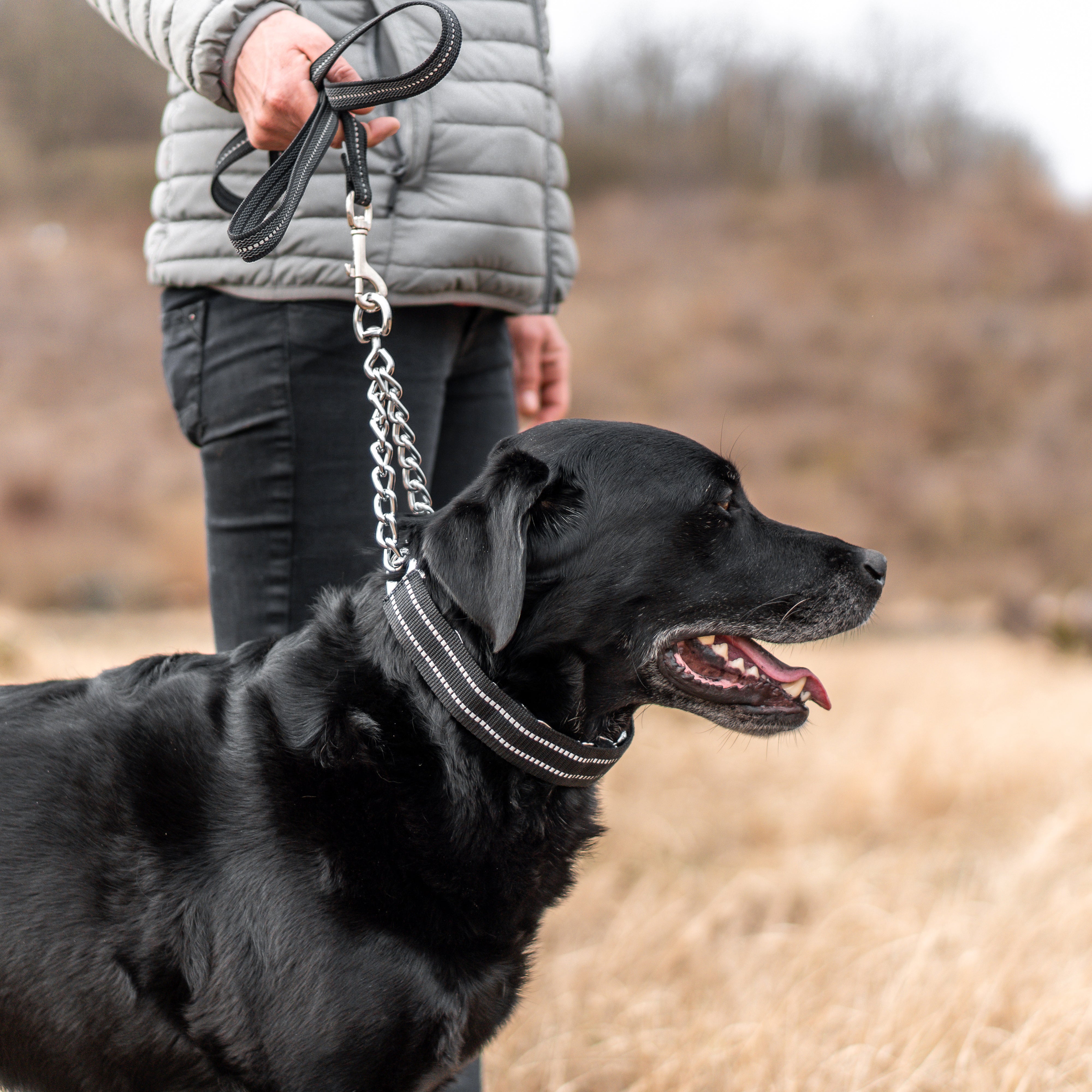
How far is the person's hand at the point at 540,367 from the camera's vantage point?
2146mm

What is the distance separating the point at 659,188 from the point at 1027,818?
2899cm

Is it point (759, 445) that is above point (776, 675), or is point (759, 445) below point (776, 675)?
below

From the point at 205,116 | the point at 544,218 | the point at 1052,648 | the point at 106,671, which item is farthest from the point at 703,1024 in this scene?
Answer: the point at 1052,648

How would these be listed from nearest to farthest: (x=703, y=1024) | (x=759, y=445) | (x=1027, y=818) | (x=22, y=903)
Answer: (x=22, y=903) < (x=703, y=1024) < (x=1027, y=818) < (x=759, y=445)

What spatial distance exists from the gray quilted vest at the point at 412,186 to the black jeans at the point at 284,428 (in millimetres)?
59

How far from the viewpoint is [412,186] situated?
1684 mm

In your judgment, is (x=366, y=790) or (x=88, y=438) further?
(x=88, y=438)

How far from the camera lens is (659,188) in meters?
30.6

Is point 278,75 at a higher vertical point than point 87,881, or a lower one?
higher

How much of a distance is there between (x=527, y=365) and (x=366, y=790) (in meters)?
1.09

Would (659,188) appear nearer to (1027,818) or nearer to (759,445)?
(759,445)

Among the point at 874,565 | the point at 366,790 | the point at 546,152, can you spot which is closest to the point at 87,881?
the point at 366,790

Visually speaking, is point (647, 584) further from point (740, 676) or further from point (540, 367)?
point (540, 367)

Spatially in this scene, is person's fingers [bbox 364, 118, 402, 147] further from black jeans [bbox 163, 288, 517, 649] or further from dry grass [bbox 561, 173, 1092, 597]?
dry grass [bbox 561, 173, 1092, 597]
